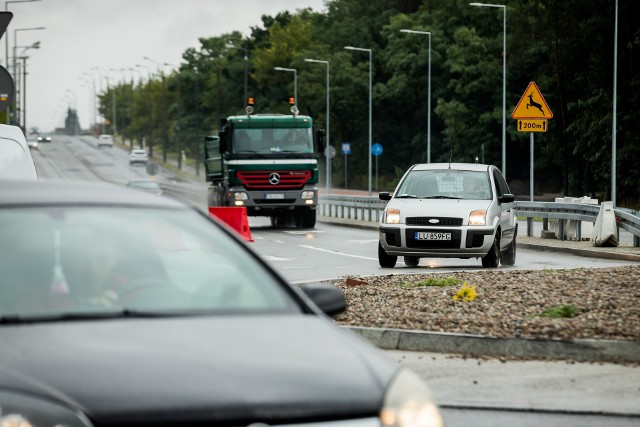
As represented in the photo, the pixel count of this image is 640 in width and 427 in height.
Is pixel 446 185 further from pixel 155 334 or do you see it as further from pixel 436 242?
pixel 155 334

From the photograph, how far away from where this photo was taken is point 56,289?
16.0 feet

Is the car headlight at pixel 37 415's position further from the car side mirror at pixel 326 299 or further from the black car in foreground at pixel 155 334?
the car side mirror at pixel 326 299

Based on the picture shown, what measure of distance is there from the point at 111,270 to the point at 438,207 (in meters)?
16.8

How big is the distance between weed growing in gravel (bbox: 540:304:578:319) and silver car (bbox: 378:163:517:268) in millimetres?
9112

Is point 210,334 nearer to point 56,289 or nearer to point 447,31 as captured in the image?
point 56,289

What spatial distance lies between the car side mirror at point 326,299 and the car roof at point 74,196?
592 mm

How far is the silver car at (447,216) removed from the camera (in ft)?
70.6

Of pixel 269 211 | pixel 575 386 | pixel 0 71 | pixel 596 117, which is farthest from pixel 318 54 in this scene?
pixel 575 386

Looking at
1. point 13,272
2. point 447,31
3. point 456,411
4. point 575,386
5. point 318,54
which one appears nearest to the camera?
point 13,272

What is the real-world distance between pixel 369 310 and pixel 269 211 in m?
26.0

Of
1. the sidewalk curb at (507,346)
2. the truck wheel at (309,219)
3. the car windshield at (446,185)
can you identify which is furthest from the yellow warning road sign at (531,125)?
the sidewalk curb at (507,346)

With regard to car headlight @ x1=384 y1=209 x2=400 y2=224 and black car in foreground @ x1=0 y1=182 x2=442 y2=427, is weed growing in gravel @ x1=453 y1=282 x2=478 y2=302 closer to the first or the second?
car headlight @ x1=384 y1=209 x2=400 y2=224

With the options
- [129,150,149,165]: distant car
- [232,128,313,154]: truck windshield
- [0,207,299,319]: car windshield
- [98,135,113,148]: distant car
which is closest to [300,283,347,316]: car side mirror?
[0,207,299,319]: car windshield

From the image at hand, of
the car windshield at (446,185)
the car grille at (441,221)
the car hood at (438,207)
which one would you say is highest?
the car windshield at (446,185)
